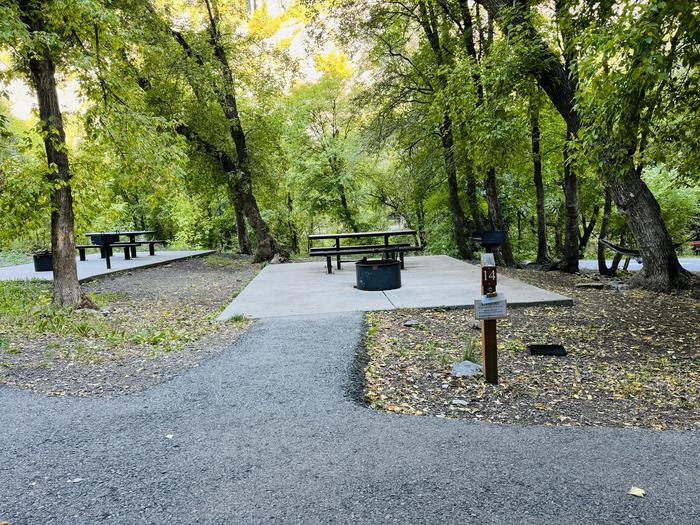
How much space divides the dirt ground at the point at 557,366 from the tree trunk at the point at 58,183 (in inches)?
162

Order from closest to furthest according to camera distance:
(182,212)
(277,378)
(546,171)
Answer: (277,378) < (546,171) < (182,212)

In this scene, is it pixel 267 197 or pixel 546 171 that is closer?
pixel 546 171

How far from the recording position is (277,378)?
3.43 metres

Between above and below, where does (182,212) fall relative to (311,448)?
above

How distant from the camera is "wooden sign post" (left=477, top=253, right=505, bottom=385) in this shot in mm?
3201

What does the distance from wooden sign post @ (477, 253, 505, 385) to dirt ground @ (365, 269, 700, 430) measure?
0.12m

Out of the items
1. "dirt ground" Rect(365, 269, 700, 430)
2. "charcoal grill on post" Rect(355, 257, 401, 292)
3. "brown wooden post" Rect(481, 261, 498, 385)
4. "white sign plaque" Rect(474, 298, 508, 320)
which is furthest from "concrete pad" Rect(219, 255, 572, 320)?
"white sign plaque" Rect(474, 298, 508, 320)

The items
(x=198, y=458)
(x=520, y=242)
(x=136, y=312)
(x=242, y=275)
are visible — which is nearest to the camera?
(x=198, y=458)

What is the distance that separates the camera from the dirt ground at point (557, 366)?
2.97 m

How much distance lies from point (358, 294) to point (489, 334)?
11.2ft

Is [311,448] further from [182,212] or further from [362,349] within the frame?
[182,212]

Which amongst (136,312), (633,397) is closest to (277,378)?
(633,397)

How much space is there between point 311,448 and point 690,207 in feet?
57.5

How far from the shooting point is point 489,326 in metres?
3.29
